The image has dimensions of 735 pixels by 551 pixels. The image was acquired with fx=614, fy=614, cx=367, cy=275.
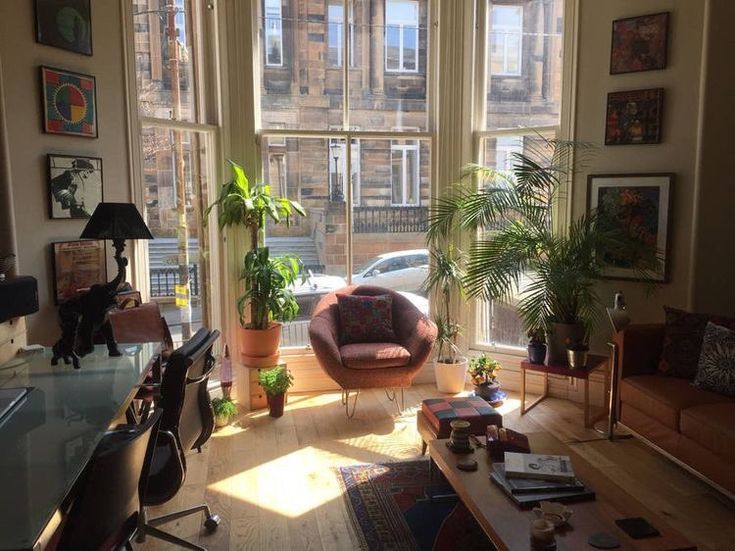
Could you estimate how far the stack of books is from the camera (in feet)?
8.14

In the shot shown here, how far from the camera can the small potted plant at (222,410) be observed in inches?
172

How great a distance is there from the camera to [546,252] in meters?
4.54

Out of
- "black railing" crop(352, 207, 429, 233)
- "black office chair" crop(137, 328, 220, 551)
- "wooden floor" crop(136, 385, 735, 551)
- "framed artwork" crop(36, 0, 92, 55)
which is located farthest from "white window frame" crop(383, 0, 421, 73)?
"black office chair" crop(137, 328, 220, 551)

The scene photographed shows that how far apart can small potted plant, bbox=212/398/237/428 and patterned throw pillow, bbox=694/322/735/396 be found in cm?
306

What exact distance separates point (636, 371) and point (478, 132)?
2.38m

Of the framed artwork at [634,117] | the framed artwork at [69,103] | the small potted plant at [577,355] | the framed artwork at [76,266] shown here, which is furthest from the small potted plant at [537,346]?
the framed artwork at [69,103]

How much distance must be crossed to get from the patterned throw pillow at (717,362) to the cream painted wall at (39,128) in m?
3.78

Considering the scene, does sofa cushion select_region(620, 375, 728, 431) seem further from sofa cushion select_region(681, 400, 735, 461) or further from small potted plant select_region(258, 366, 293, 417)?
small potted plant select_region(258, 366, 293, 417)

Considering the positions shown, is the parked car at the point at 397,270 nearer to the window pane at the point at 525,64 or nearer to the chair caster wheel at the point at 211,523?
the window pane at the point at 525,64

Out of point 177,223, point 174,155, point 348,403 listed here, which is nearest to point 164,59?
point 174,155

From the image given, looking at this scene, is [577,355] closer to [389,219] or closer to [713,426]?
[713,426]

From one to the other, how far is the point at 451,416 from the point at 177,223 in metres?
2.55

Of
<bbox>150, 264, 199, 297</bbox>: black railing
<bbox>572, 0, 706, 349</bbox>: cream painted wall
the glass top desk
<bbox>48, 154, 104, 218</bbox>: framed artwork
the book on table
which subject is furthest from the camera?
<bbox>150, 264, 199, 297</bbox>: black railing

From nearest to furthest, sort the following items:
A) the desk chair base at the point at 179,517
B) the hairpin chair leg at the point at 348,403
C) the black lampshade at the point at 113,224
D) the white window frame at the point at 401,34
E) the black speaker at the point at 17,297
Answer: the desk chair base at the point at 179,517
the black speaker at the point at 17,297
the black lampshade at the point at 113,224
the hairpin chair leg at the point at 348,403
the white window frame at the point at 401,34
